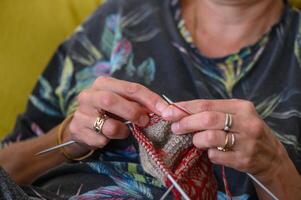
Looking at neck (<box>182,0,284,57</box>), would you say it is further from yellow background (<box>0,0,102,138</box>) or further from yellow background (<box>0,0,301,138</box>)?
yellow background (<box>0,0,102,138</box>)

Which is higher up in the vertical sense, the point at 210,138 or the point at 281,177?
the point at 210,138

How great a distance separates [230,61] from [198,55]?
2.6 inches

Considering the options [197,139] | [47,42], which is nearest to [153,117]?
[197,139]

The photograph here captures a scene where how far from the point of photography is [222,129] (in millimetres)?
815

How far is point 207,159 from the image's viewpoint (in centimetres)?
89

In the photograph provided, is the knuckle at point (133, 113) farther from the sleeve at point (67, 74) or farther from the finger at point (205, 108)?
the sleeve at point (67, 74)

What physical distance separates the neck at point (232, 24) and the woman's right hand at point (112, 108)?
31 cm

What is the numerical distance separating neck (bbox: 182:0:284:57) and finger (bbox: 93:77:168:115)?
305mm

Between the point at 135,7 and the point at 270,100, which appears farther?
the point at 135,7

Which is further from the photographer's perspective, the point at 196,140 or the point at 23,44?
the point at 23,44

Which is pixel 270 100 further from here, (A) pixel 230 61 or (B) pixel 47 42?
(B) pixel 47 42

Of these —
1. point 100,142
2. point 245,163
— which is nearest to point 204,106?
point 245,163

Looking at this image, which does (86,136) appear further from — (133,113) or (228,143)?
(228,143)

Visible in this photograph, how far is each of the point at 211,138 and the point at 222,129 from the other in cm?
2
